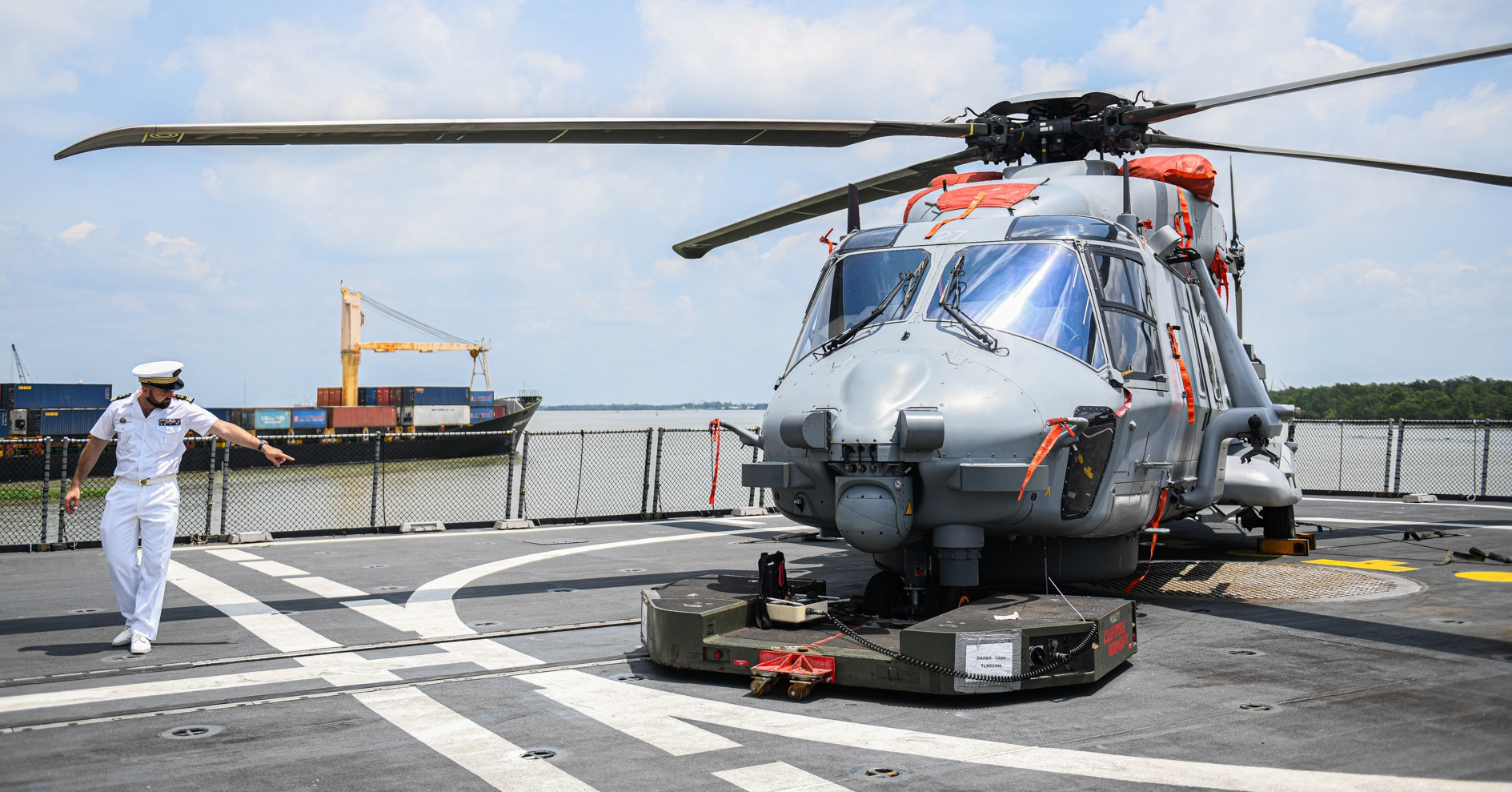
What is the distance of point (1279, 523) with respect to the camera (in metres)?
12.7

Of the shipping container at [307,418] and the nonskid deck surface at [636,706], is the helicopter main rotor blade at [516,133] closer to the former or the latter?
the nonskid deck surface at [636,706]

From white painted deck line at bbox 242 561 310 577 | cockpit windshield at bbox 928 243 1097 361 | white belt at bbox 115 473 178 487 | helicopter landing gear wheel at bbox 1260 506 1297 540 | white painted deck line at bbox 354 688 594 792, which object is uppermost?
cockpit windshield at bbox 928 243 1097 361

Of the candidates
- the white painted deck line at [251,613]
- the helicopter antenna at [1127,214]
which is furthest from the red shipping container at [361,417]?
the helicopter antenna at [1127,214]

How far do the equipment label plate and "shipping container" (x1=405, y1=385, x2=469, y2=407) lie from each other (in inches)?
2856

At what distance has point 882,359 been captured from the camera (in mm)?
7180

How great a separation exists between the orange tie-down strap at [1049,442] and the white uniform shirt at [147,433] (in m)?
5.86

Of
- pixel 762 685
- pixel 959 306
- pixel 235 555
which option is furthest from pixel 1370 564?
pixel 235 555

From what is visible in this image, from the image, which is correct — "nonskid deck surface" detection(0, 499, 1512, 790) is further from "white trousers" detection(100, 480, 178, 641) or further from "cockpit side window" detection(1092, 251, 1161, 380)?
"cockpit side window" detection(1092, 251, 1161, 380)

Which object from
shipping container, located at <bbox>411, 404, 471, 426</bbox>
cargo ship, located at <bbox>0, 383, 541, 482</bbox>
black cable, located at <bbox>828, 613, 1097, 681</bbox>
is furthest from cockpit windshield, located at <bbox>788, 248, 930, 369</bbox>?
shipping container, located at <bbox>411, 404, 471, 426</bbox>

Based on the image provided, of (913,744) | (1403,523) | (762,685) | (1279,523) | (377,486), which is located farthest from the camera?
(377,486)

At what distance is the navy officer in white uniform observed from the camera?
25.3ft

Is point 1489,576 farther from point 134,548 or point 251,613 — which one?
point 134,548

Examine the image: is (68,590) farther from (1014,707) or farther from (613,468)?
(613,468)

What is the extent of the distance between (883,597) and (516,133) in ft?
14.8
